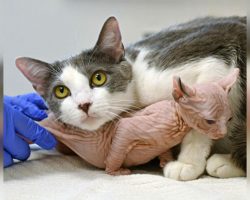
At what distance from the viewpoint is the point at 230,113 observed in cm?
85

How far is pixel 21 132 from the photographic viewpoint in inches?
38.5

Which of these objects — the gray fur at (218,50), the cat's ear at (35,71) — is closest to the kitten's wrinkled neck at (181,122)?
the gray fur at (218,50)

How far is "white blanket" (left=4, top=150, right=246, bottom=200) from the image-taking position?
75 cm

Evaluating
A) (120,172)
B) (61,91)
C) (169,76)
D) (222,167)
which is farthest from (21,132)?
(222,167)

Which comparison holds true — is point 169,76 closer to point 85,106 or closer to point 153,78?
point 153,78

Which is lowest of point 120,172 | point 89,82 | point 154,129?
point 120,172

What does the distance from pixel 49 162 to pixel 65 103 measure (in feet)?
0.63

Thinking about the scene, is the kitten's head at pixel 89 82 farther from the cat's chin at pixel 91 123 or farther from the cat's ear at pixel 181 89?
the cat's ear at pixel 181 89

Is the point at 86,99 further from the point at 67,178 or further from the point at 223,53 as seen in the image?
the point at 223,53

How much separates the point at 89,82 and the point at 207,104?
0.93ft

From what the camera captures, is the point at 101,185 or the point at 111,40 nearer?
the point at 101,185

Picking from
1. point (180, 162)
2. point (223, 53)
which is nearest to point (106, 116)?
point (180, 162)

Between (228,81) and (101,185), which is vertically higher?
(228,81)

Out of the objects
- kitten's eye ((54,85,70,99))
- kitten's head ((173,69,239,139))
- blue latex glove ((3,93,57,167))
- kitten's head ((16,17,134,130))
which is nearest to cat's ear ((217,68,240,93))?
kitten's head ((173,69,239,139))
